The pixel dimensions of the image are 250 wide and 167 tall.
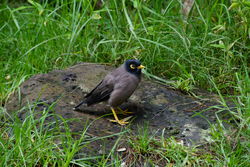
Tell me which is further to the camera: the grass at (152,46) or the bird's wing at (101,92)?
the grass at (152,46)

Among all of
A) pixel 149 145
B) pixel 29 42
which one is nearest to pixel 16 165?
pixel 149 145

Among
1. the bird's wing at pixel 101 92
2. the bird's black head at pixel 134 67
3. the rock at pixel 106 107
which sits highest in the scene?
the bird's black head at pixel 134 67

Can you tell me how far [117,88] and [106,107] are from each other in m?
0.41

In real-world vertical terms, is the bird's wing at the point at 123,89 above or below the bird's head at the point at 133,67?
below

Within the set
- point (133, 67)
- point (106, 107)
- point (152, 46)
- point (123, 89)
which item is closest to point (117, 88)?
point (123, 89)

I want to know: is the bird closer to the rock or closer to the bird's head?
the bird's head

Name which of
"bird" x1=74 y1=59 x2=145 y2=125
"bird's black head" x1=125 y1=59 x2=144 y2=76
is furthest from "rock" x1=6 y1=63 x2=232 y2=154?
"bird's black head" x1=125 y1=59 x2=144 y2=76

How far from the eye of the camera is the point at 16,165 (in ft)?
11.3

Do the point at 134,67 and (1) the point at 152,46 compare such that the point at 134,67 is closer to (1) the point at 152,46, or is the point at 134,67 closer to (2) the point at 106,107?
(2) the point at 106,107

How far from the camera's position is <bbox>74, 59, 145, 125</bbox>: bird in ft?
14.2

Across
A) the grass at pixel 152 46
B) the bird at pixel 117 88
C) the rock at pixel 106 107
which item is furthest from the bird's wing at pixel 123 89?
the grass at pixel 152 46

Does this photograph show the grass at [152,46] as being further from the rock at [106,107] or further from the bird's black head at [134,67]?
the bird's black head at [134,67]

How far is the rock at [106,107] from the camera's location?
398cm

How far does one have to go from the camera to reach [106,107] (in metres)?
4.71
